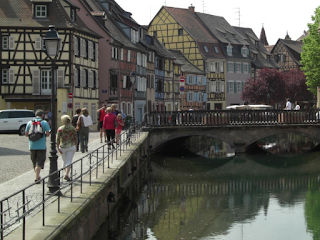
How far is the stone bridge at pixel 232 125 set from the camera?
3559 centimetres

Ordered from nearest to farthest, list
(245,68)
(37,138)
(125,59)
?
1. (37,138)
2. (125,59)
3. (245,68)

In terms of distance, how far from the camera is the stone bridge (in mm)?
35594

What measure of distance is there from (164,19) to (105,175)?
60.3m

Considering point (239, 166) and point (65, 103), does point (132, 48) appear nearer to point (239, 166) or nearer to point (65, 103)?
point (65, 103)

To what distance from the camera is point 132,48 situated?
2015 inches

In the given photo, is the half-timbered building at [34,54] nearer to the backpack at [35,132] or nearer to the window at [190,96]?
the backpack at [35,132]

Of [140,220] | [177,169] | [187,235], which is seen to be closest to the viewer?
[187,235]

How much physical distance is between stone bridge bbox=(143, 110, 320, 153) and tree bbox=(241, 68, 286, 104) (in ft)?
126

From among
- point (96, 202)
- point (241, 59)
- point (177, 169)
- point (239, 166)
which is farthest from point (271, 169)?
point (241, 59)

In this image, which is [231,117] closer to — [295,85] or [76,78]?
[76,78]

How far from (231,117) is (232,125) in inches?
20.8

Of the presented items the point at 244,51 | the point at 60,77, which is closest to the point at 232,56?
the point at 244,51

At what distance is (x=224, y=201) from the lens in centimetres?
2009

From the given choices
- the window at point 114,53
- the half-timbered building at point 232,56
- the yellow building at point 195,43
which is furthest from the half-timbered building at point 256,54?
the window at point 114,53
